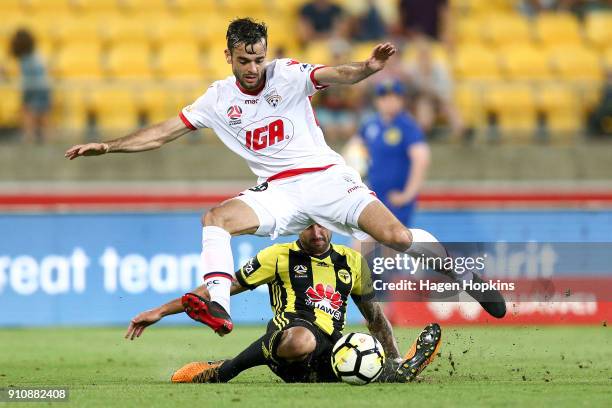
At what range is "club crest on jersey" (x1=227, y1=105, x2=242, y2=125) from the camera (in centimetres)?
846

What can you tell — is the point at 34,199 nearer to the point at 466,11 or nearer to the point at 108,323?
the point at 108,323

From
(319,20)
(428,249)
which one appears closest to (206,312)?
(428,249)

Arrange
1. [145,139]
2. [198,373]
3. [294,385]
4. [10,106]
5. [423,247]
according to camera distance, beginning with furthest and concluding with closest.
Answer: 1. [10,106]
2. [145,139]
3. [423,247]
4. [198,373]
5. [294,385]

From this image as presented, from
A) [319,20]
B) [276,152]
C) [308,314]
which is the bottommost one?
[308,314]

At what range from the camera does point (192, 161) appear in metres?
16.1

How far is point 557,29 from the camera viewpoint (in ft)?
63.0

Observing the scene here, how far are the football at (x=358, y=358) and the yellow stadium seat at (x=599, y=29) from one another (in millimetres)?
12266

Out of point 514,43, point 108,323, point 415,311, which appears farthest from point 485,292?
point 514,43

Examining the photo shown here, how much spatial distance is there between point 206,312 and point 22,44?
29.7 feet

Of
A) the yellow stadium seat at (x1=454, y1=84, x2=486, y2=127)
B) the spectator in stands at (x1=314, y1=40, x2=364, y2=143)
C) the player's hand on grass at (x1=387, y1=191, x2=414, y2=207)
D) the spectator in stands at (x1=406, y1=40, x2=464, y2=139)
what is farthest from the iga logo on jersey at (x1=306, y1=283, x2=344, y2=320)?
the yellow stadium seat at (x1=454, y1=84, x2=486, y2=127)

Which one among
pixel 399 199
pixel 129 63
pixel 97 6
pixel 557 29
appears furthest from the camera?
pixel 557 29

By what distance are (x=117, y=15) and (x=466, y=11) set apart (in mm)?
5436

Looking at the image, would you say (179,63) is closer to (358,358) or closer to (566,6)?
(566,6)

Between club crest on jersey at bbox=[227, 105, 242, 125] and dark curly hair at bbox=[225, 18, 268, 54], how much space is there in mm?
445
